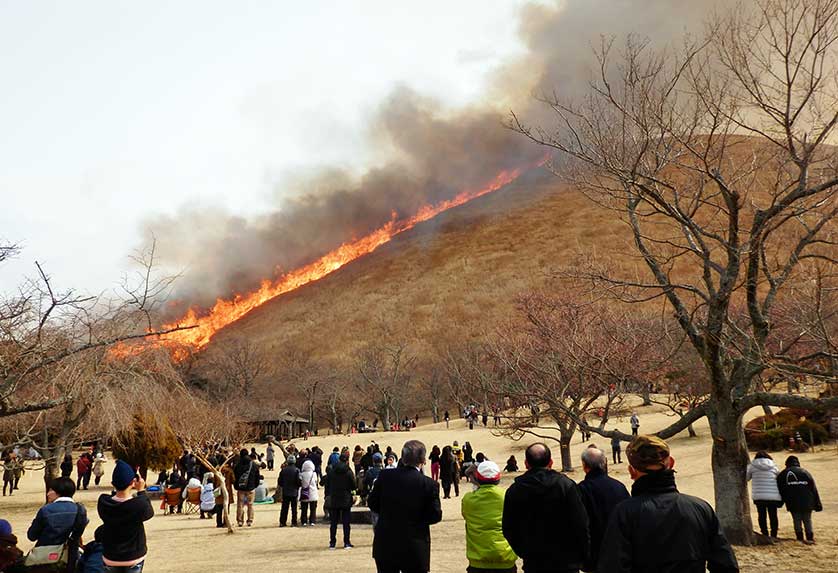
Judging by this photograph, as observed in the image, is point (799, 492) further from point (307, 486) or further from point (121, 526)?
point (121, 526)

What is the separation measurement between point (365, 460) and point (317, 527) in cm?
574

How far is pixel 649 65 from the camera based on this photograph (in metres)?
9.48

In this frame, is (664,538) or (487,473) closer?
(664,538)

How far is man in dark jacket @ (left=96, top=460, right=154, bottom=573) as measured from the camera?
233 inches

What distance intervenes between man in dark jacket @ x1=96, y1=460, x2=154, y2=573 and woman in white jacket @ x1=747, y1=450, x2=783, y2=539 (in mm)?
9363

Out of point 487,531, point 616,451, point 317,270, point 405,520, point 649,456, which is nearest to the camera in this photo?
point 649,456

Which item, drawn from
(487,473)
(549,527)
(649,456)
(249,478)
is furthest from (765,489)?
(249,478)

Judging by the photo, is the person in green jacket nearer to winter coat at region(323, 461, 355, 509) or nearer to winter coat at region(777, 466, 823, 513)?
winter coat at region(323, 461, 355, 509)

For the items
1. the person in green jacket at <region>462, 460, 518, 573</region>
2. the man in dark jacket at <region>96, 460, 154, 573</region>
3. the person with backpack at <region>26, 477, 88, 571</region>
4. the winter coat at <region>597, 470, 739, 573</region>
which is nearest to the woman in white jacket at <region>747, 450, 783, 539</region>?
the person in green jacket at <region>462, 460, 518, 573</region>

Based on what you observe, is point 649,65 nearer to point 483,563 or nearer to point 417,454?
point 417,454

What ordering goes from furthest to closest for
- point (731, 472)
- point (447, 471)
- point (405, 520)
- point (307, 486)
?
point (447, 471), point (307, 486), point (731, 472), point (405, 520)

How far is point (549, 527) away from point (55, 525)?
4.44m

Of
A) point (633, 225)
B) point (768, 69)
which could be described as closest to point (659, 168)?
point (633, 225)

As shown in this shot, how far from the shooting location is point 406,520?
562 centimetres
